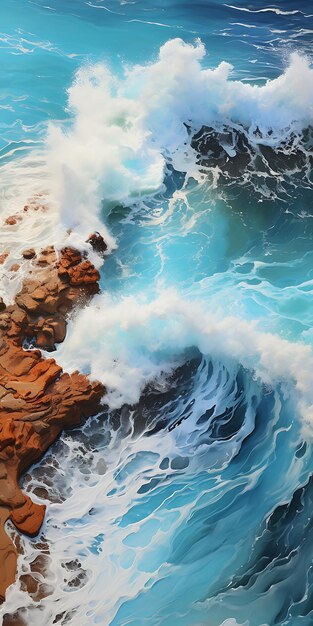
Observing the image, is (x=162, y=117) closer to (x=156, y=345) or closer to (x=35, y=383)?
(x=156, y=345)

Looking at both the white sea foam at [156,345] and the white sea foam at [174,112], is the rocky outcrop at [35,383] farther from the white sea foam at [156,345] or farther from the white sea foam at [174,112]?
the white sea foam at [174,112]

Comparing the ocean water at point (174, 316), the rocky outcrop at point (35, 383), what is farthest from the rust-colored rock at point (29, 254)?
the ocean water at point (174, 316)

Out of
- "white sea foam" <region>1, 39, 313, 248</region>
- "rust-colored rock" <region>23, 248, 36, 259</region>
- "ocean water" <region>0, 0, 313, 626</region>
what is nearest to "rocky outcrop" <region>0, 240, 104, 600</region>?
"rust-colored rock" <region>23, 248, 36, 259</region>

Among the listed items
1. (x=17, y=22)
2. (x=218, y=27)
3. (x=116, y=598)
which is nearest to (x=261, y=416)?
(x=116, y=598)

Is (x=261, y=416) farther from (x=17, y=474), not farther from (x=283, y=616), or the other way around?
(x=17, y=474)

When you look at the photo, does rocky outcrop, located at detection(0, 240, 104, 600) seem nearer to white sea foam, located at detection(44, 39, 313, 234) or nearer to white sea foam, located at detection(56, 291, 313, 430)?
white sea foam, located at detection(56, 291, 313, 430)

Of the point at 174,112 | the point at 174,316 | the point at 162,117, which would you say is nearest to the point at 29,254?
the point at 174,316

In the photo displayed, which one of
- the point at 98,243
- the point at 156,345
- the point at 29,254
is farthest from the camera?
the point at 98,243
